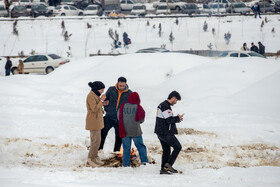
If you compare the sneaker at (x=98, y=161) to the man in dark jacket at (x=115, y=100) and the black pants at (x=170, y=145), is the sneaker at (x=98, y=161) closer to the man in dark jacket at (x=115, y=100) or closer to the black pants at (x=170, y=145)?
the man in dark jacket at (x=115, y=100)

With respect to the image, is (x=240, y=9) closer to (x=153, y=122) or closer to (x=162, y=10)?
(x=162, y=10)

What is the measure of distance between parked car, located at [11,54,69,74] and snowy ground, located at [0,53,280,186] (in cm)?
379

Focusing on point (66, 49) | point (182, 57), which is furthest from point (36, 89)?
point (66, 49)

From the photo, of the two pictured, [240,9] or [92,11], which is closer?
[240,9]

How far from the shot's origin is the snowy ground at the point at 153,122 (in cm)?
629

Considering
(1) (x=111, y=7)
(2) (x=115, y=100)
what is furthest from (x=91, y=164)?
(1) (x=111, y=7)

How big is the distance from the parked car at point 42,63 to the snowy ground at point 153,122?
3795mm

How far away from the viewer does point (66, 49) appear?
32188 mm

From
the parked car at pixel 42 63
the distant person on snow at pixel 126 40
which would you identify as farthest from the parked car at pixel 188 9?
the parked car at pixel 42 63

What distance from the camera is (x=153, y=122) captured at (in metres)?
11.6

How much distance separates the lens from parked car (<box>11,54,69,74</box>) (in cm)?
2139

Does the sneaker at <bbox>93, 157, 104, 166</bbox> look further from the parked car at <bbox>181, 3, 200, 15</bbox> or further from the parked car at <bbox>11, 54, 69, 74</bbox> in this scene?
the parked car at <bbox>181, 3, 200, 15</bbox>

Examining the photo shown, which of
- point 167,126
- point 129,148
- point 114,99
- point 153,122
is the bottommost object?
point 153,122

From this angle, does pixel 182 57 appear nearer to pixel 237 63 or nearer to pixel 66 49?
pixel 237 63
